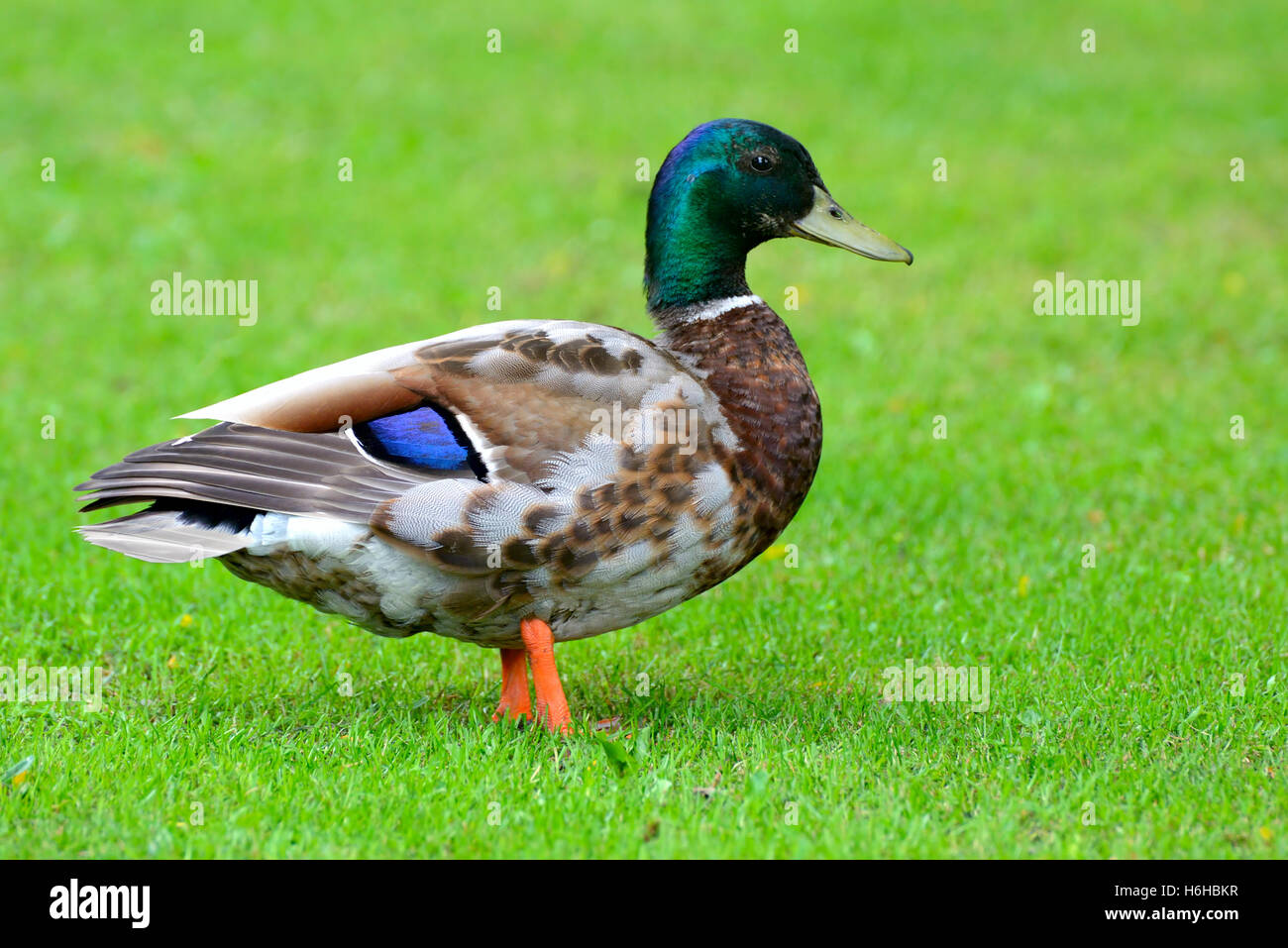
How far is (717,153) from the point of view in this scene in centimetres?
457

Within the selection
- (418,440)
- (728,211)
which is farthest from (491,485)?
(728,211)

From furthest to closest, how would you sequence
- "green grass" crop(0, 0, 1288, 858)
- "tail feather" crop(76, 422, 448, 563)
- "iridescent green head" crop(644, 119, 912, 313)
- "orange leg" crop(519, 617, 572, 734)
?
"iridescent green head" crop(644, 119, 912, 313) → "orange leg" crop(519, 617, 572, 734) → "tail feather" crop(76, 422, 448, 563) → "green grass" crop(0, 0, 1288, 858)

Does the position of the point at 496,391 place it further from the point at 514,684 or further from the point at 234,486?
the point at 514,684

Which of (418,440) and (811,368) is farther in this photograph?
(811,368)

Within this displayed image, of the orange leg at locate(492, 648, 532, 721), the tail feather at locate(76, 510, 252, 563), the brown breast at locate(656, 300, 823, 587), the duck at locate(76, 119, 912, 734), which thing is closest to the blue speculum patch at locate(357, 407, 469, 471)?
the duck at locate(76, 119, 912, 734)

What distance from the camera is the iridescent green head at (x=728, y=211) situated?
15.0 feet

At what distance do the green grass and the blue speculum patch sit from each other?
2.68 ft

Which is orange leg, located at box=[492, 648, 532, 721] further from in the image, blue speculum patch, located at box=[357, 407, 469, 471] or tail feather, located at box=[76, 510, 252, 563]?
tail feather, located at box=[76, 510, 252, 563]

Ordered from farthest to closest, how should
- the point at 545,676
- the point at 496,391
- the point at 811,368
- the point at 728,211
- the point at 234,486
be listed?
1. the point at 811,368
2. the point at 728,211
3. the point at 545,676
4. the point at 496,391
5. the point at 234,486

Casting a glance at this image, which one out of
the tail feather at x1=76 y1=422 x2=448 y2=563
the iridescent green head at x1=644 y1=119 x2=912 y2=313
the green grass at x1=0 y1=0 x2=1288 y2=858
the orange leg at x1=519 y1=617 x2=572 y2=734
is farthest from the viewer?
the iridescent green head at x1=644 y1=119 x2=912 y2=313

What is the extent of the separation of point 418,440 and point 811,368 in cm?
483

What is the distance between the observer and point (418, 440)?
4086 mm

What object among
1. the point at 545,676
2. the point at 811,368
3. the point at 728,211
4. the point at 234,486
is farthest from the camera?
the point at 811,368

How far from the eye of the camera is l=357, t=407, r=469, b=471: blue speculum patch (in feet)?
13.4
